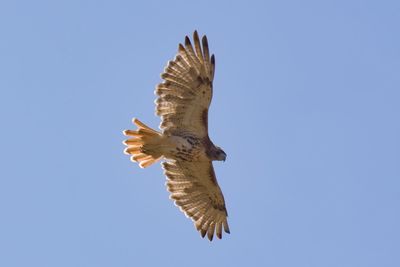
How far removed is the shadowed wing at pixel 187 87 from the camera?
54.8 feet

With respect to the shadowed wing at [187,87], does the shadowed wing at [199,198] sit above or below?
below

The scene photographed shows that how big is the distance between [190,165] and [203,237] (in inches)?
60.0

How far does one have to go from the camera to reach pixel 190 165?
17.8 metres

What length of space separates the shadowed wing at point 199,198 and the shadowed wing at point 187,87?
4.85 feet

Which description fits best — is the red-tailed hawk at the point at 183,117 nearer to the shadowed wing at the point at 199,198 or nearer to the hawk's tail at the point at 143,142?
the hawk's tail at the point at 143,142

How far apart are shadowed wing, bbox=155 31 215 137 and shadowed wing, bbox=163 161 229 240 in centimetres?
148

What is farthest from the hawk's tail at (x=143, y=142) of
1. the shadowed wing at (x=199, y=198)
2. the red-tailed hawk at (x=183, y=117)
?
the shadowed wing at (x=199, y=198)

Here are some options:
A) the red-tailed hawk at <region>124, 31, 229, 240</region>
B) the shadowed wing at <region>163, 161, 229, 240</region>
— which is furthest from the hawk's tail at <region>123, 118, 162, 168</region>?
the shadowed wing at <region>163, 161, 229, 240</region>

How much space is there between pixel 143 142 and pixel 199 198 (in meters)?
2.18

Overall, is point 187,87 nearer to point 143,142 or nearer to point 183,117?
point 183,117

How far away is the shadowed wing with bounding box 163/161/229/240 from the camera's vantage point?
59.5 feet

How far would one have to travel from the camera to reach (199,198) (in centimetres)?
1839

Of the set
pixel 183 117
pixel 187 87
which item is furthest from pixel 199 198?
pixel 187 87

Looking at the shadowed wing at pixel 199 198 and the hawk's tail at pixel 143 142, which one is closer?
the hawk's tail at pixel 143 142
